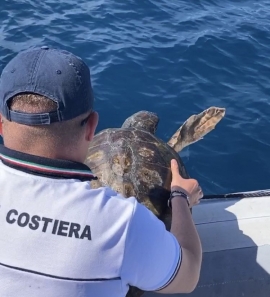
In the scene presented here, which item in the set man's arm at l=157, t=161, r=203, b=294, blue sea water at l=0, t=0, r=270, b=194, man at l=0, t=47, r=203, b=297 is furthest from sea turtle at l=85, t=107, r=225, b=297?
blue sea water at l=0, t=0, r=270, b=194

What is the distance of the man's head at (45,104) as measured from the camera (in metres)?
1.91

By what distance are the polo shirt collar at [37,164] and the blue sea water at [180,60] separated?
13.8ft

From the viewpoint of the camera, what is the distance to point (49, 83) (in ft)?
6.34

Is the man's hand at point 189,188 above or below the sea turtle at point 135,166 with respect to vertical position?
above

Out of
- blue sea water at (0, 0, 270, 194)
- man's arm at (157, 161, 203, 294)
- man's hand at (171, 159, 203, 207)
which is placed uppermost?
man's arm at (157, 161, 203, 294)

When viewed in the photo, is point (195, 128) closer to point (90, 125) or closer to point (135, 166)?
point (135, 166)

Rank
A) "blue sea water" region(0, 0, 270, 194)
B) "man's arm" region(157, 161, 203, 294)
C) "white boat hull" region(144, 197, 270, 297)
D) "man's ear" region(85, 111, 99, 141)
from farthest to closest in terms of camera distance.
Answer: "blue sea water" region(0, 0, 270, 194) → "white boat hull" region(144, 197, 270, 297) → "man's arm" region(157, 161, 203, 294) → "man's ear" region(85, 111, 99, 141)

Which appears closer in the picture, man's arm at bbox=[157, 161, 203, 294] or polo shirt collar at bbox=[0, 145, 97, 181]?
polo shirt collar at bbox=[0, 145, 97, 181]

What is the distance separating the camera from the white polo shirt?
72.7 inches

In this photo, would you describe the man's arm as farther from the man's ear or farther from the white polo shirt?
the man's ear

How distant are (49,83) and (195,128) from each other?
4.09 metres

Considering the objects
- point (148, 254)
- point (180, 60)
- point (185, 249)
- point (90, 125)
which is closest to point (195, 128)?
point (180, 60)

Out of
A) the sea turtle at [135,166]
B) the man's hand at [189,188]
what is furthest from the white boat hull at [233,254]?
the man's hand at [189,188]

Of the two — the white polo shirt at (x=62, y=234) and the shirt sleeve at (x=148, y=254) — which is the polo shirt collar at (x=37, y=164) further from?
the shirt sleeve at (x=148, y=254)
